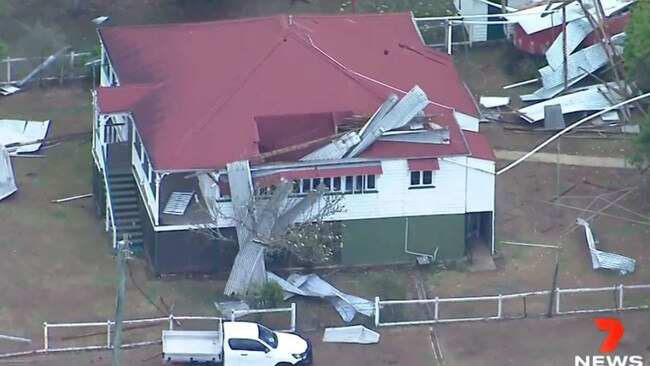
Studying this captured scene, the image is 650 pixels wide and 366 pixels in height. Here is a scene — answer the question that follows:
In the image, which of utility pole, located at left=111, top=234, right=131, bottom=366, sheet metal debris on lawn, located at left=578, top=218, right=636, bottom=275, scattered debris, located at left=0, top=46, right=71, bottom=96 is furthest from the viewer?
scattered debris, located at left=0, top=46, right=71, bottom=96

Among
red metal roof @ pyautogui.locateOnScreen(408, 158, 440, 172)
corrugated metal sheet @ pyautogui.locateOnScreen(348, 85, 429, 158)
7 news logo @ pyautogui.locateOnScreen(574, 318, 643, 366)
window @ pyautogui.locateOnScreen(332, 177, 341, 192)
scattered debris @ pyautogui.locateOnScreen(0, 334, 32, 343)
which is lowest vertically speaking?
7 news logo @ pyautogui.locateOnScreen(574, 318, 643, 366)

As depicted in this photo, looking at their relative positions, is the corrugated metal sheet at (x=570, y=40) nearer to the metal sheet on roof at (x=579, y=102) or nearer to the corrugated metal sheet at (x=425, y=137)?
the metal sheet on roof at (x=579, y=102)

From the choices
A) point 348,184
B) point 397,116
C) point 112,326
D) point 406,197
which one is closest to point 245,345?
point 112,326

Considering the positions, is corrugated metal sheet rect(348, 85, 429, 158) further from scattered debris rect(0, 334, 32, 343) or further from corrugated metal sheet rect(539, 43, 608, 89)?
corrugated metal sheet rect(539, 43, 608, 89)

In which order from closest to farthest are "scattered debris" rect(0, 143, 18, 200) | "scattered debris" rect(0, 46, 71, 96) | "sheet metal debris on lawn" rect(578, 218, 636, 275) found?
"sheet metal debris on lawn" rect(578, 218, 636, 275)
"scattered debris" rect(0, 143, 18, 200)
"scattered debris" rect(0, 46, 71, 96)

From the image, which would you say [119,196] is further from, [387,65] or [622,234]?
[622,234]

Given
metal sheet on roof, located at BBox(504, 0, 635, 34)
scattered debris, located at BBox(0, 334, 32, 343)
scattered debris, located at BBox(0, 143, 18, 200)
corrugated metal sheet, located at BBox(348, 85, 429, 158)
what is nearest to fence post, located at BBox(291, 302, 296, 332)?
corrugated metal sheet, located at BBox(348, 85, 429, 158)

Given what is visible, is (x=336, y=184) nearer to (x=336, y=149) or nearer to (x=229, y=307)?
(x=336, y=149)
